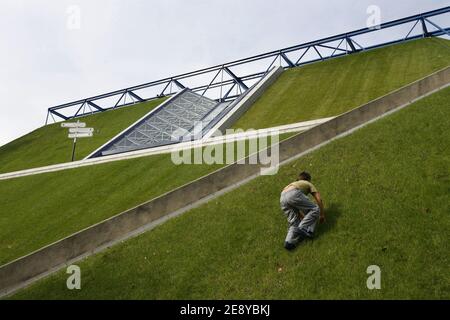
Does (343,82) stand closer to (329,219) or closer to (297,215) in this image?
(329,219)

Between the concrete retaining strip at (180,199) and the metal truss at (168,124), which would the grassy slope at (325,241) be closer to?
the concrete retaining strip at (180,199)

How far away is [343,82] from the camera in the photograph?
2838cm

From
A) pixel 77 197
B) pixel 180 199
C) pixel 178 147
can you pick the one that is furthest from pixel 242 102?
pixel 180 199

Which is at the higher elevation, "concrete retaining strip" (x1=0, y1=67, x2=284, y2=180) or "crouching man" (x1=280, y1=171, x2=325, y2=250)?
"concrete retaining strip" (x1=0, y1=67, x2=284, y2=180)

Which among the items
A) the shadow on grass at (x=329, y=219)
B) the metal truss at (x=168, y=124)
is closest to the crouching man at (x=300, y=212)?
the shadow on grass at (x=329, y=219)

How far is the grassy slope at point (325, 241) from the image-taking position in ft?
25.1

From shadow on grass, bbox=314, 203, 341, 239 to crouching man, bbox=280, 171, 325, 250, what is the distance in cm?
15

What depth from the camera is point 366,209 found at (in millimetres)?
9430

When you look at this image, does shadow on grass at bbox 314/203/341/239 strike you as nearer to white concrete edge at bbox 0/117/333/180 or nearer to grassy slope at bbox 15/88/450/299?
grassy slope at bbox 15/88/450/299

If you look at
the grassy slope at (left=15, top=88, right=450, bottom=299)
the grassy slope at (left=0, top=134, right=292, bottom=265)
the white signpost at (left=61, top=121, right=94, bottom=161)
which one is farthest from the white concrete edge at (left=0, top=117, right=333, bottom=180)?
the grassy slope at (left=15, top=88, right=450, bottom=299)

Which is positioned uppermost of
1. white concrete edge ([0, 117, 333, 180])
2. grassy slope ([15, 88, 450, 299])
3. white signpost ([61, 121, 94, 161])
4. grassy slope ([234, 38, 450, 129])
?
grassy slope ([234, 38, 450, 129])

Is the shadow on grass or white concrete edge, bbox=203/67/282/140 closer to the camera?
the shadow on grass

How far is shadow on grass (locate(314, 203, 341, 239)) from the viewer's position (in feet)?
29.7

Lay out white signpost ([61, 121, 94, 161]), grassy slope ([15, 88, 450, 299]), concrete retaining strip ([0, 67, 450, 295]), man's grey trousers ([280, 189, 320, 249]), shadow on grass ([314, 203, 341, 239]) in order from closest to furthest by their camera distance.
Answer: grassy slope ([15, 88, 450, 299])
man's grey trousers ([280, 189, 320, 249])
shadow on grass ([314, 203, 341, 239])
concrete retaining strip ([0, 67, 450, 295])
white signpost ([61, 121, 94, 161])
